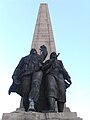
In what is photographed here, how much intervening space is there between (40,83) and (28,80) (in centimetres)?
31

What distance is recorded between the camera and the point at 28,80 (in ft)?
Result: 25.3

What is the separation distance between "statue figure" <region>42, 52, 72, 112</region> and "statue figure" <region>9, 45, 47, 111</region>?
0.21 metres

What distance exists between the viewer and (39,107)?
305 inches

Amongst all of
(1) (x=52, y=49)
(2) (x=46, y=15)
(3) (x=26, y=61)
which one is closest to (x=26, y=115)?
(3) (x=26, y=61)

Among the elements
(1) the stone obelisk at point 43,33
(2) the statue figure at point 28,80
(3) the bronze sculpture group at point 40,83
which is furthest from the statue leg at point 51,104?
(1) the stone obelisk at point 43,33

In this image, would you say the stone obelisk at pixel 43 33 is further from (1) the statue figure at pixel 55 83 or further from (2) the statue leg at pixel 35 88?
(2) the statue leg at pixel 35 88

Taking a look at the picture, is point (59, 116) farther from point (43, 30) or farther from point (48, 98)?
point (43, 30)

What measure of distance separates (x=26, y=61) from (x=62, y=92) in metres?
1.24

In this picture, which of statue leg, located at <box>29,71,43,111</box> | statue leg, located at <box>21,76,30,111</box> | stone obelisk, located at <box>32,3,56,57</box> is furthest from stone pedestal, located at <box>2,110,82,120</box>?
stone obelisk, located at <box>32,3,56,57</box>

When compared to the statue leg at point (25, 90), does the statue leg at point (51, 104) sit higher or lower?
lower

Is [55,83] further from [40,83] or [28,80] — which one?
[28,80]

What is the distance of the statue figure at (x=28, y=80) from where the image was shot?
7.39 meters

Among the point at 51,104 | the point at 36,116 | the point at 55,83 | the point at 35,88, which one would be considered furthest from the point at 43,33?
the point at 36,116

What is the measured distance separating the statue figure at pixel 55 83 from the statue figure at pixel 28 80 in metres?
0.21
